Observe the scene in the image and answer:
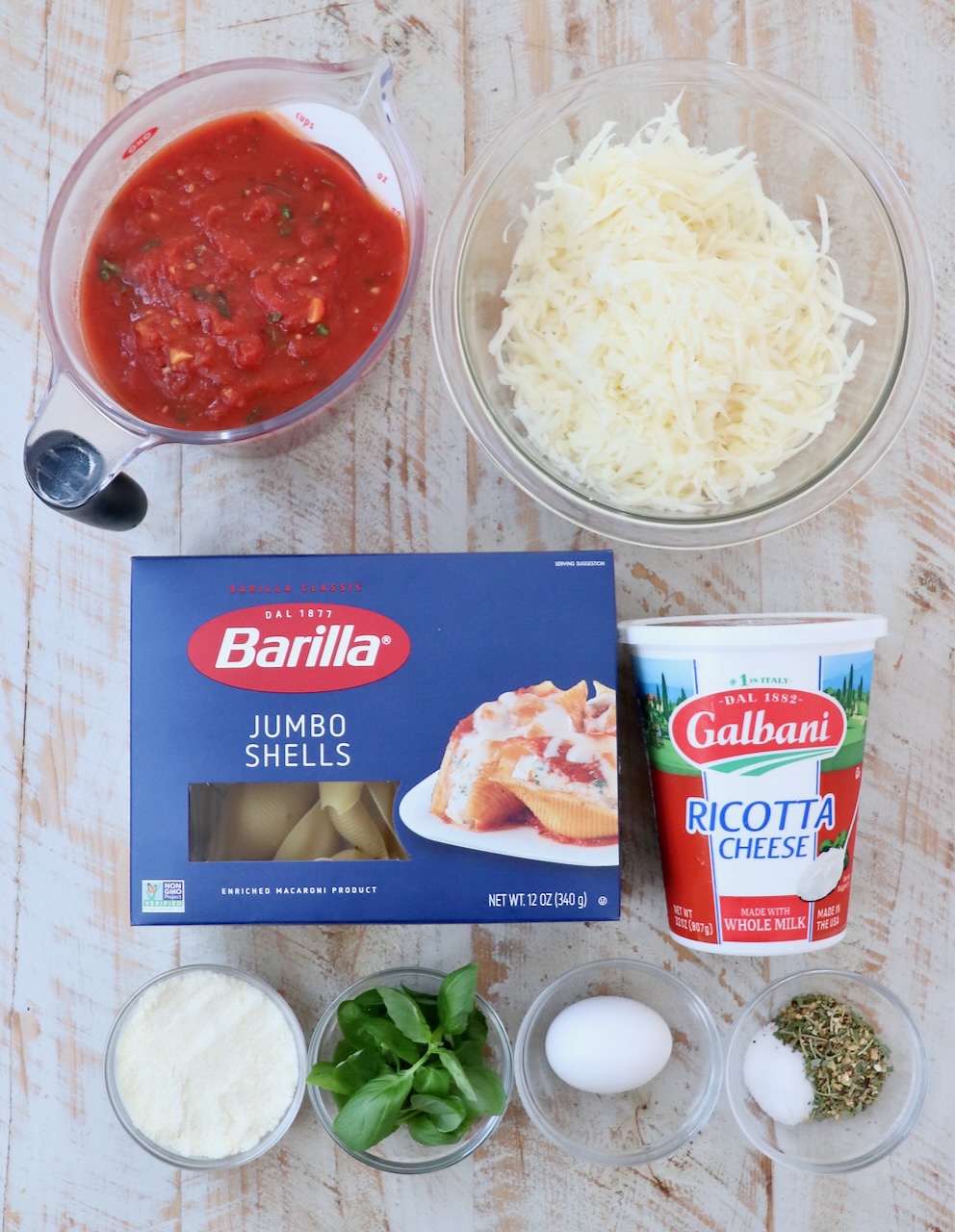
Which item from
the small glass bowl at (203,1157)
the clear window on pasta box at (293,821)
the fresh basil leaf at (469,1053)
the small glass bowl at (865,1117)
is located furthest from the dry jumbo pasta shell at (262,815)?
the small glass bowl at (865,1117)

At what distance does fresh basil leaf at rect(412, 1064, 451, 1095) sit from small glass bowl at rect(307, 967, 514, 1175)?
0.12 m

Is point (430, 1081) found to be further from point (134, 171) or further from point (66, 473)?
point (134, 171)

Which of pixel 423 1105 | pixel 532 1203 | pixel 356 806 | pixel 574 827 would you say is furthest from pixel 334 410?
pixel 532 1203

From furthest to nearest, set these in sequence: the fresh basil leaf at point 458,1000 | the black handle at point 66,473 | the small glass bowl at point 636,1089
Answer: the small glass bowl at point 636,1089
the fresh basil leaf at point 458,1000
the black handle at point 66,473

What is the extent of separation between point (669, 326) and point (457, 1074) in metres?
0.88

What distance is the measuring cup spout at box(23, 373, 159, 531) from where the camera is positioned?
1.09 metres

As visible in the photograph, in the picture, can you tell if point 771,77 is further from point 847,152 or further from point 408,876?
point 408,876

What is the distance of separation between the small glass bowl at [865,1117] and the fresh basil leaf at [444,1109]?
371 millimetres

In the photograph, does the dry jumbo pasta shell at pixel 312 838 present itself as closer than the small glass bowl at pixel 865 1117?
Yes

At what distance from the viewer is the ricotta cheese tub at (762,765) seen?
113 cm

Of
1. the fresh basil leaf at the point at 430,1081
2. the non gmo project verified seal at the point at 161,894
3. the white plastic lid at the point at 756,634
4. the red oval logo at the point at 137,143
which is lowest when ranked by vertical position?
the fresh basil leaf at the point at 430,1081

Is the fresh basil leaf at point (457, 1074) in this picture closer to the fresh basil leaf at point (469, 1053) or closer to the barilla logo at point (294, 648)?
the fresh basil leaf at point (469, 1053)

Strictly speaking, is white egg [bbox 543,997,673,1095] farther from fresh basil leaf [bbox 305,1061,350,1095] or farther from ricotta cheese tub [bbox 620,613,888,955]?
fresh basil leaf [bbox 305,1061,350,1095]

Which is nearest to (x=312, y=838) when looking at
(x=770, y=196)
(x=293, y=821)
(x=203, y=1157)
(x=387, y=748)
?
(x=293, y=821)
